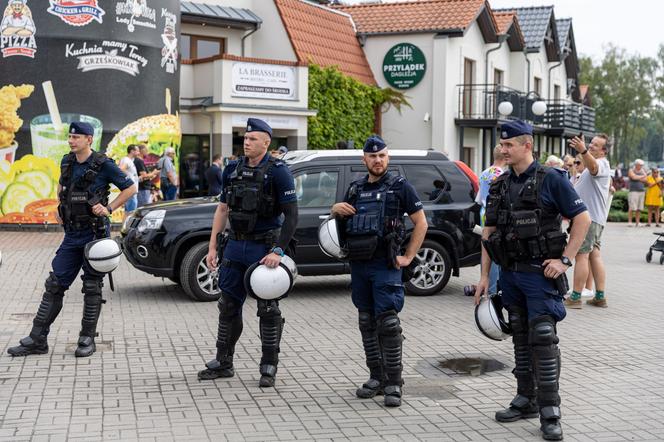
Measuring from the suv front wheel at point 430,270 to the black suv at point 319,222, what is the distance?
1 centimetres

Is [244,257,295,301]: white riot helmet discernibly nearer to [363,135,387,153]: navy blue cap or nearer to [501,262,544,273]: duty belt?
[363,135,387,153]: navy blue cap

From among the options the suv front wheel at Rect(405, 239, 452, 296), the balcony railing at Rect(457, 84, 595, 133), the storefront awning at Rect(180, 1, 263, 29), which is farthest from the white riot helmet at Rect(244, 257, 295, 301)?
the balcony railing at Rect(457, 84, 595, 133)

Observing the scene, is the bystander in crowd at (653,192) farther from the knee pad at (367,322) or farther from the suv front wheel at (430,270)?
the knee pad at (367,322)

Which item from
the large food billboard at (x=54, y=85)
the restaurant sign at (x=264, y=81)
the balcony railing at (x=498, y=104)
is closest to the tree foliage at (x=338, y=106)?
the restaurant sign at (x=264, y=81)

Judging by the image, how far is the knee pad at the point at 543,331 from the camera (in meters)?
5.66

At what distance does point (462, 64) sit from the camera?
102 ft

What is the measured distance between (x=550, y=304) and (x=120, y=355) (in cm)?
382

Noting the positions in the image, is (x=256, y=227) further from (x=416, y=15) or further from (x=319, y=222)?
(x=416, y=15)

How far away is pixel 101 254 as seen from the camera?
24.7 ft

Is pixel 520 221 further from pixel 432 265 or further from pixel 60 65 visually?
pixel 60 65

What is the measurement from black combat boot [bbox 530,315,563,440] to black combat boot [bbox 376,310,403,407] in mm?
996

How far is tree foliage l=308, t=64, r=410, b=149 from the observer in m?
25.2

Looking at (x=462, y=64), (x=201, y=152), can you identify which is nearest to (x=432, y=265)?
(x=201, y=152)

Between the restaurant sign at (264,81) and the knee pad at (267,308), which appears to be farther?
the restaurant sign at (264,81)
